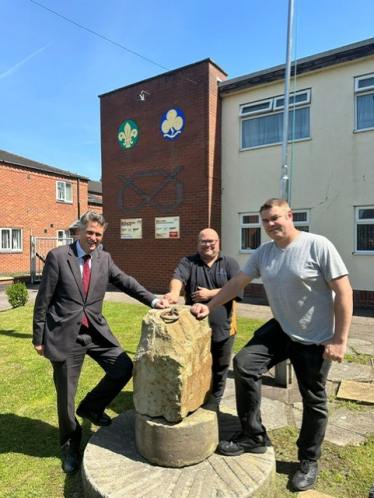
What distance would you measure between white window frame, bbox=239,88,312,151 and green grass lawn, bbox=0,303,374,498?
28.5 feet

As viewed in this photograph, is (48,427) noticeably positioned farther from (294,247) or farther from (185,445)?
(294,247)

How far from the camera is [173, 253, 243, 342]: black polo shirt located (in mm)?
3455

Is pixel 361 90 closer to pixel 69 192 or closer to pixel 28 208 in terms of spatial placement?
pixel 28 208

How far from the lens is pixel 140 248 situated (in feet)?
42.5

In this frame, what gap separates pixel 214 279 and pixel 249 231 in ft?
26.9

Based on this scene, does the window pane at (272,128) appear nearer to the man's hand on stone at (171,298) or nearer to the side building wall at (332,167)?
the side building wall at (332,167)

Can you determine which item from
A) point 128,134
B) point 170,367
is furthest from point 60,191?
point 170,367

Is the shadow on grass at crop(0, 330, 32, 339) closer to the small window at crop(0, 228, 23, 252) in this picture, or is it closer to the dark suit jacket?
the dark suit jacket

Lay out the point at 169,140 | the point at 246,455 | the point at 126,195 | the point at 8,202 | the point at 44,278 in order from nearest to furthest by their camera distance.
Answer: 1. the point at 246,455
2. the point at 44,278
3. the point at 169,140
4. the point at 126,195
5. the point at 8,202

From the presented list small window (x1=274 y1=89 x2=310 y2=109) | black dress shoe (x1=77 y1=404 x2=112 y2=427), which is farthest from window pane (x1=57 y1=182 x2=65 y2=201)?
black dress shoe (x1=77 y1=404 x2=112 y2=427)

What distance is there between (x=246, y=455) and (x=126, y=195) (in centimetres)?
1146

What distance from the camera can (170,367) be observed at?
2502 millimetres

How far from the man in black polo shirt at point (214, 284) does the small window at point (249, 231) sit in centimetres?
785

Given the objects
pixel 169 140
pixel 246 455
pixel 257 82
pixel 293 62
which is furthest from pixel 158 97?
pixel 246 455
